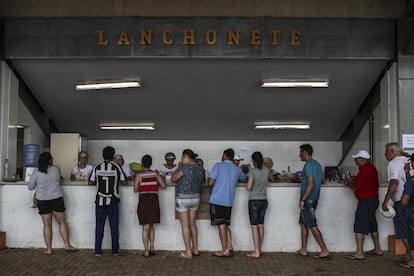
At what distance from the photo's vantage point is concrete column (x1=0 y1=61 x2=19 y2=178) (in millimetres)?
8672

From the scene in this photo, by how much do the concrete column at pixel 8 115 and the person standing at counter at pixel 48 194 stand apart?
1563 millimetres

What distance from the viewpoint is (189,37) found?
340 inches

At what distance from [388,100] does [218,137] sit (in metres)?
4.27

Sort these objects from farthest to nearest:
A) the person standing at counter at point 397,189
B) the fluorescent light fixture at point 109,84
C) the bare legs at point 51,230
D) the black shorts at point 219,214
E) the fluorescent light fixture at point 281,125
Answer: the fluorescent light fixture at point 281,125
the fluorescent light fixture at point 109,84
the bare legs at point 51,230
the black shorts at point 219,214
the person standing at counter at point 397,189

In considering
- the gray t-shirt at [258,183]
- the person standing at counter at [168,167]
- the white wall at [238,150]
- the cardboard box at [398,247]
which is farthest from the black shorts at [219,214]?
the white wall at [238,150]

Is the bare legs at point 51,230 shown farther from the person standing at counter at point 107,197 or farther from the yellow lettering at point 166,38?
the yellow lettering at point 166,38

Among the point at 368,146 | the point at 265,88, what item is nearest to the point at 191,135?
the point at 265,88

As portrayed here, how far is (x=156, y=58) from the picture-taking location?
28.7 ft

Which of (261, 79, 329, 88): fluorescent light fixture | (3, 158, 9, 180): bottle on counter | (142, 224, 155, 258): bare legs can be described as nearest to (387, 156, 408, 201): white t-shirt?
(261, 79, 329, 88): fluorescent light fixture

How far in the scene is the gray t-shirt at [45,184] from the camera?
7.34 m

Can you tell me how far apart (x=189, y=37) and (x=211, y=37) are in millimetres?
380

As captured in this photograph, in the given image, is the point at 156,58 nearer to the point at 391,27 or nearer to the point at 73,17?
the point at 73,17

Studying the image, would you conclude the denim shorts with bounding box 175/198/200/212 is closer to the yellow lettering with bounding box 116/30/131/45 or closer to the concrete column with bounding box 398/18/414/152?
the yellow lettering with bounding box 116/30/131/45

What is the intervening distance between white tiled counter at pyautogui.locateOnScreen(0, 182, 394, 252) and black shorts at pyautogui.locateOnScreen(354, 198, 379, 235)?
521 mm
